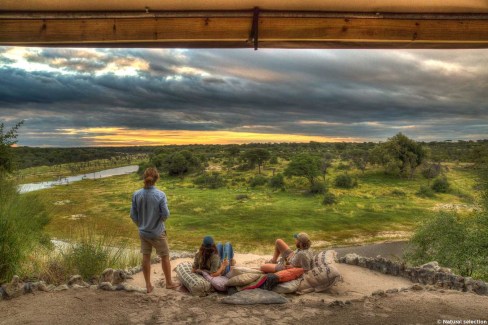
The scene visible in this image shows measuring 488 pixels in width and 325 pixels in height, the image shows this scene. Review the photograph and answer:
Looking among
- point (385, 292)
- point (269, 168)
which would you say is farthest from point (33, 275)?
point (269, 168)

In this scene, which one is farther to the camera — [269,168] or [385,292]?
[269,168]

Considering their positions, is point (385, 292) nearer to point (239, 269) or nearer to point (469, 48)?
point (239, 269)

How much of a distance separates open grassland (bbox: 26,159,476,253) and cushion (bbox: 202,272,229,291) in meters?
16.4

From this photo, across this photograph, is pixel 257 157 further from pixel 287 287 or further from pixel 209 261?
pixel 287 287

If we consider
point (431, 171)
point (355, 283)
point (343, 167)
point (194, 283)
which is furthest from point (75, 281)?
point (343, 167)

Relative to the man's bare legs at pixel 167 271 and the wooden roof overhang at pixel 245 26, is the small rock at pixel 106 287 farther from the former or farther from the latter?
the wooden roof overhang at pixel 245 26

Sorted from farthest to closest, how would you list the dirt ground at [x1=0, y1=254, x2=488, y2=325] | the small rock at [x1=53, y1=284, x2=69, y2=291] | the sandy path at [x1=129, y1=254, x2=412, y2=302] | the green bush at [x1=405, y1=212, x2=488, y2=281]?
1. the green bush at [x1=405, y1=212, x2=488, y2=281]
2. the sandy path at [x1=129, y1=254, x2=412, y2=302]
3. the small rock at [x1=53, y1=284, x2=69, y2=291]
4. the dirt ground at [x1=0, y1=254, x2=488, y2=325]

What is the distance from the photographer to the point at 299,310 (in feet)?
17.3

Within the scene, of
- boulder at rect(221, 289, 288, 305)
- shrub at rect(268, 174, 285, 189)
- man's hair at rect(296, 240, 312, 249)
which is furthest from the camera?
shrub at rect(268, 174, 285, 189)

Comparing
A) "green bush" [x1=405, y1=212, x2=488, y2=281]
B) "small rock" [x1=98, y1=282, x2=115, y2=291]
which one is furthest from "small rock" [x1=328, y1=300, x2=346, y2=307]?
"green bush" [x1=405, y1=212, x2=488, y2=281]

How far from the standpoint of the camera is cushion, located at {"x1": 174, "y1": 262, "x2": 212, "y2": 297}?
618 centimetres

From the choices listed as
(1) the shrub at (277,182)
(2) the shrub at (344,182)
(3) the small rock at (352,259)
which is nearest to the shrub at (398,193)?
(2) the shrub at (344,182)

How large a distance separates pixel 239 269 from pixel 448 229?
14.1 metres

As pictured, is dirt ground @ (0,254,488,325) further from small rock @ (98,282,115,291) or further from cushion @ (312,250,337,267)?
cushion @ (312,250,337,267)
